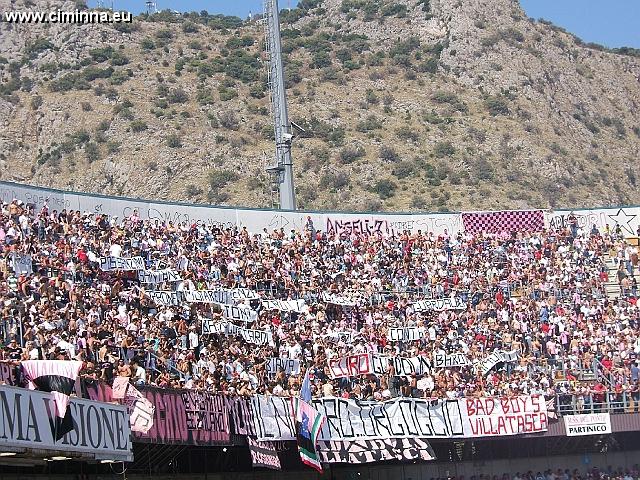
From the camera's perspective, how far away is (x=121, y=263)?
3531 centimetres

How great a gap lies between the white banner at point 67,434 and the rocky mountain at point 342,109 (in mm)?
62541

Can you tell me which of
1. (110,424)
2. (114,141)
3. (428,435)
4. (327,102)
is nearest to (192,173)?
(114,141)

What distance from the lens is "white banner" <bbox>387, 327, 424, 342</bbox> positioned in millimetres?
39750

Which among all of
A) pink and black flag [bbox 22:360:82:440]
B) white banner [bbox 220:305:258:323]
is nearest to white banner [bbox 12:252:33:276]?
white banner [bbox 220:305:258:323]

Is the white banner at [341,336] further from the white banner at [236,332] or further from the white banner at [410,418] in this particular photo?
the white banner at [410,418]

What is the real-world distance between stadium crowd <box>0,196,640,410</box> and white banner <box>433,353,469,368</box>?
221 mm

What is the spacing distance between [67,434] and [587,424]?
20.2 metres

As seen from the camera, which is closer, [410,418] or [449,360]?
[410,418]

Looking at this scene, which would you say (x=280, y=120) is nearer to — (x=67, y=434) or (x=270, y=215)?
(x=270, y=215)

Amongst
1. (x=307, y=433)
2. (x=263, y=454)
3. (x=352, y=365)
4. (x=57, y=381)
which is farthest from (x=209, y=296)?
(x=57, y=381)

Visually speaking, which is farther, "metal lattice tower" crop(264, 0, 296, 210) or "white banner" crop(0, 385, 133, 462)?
"metal lattice tower" crop(264, 0, 296, 210)

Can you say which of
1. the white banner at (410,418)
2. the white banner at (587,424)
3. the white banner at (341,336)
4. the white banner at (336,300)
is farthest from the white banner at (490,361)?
the white banner at (336,300)

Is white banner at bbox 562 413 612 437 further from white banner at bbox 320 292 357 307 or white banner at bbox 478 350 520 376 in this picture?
white banner at bbox 320 292 357 307

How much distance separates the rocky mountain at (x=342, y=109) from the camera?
3583 inches
